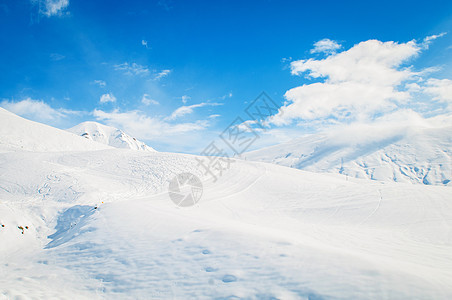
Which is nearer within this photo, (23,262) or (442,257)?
(442,257)

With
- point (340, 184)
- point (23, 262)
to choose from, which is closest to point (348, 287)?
point (23, 262)

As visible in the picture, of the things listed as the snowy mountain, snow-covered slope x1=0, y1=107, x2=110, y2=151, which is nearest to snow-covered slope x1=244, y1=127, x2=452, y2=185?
the snowy mountain

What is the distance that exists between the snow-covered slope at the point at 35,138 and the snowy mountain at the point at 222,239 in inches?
909

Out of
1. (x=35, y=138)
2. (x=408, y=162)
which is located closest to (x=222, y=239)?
(x=35, y=138)

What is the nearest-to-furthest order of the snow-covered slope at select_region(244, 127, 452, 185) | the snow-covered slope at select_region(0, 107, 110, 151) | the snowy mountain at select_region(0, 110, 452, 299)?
the snowy mountain at select_region(0, 110, 452, 299)
the snow-covered slope at select_region(0, 107, 110, 151)
the snow-covered slope at select_region(244, 127, 452, 185)

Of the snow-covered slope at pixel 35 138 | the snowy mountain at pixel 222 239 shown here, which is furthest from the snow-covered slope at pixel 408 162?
the snow-covered slope at pixel 35 138

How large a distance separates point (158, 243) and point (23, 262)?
6.45 meters

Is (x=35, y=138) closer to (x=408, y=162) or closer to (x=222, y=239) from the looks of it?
(x=222, y=239)

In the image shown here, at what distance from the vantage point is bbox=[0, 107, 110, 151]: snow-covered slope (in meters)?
45.6

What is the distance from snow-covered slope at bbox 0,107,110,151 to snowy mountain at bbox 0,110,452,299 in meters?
23.1

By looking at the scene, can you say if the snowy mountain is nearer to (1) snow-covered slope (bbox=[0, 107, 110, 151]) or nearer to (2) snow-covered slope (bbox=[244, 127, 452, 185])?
(1) snow-covered slope (bbox=[0, 107, 110, 151])

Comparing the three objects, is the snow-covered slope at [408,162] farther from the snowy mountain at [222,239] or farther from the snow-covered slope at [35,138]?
the snow-covered slope at [35,138]

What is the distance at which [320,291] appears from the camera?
576 centimetres

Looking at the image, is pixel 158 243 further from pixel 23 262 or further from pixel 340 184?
pixel 340 184
